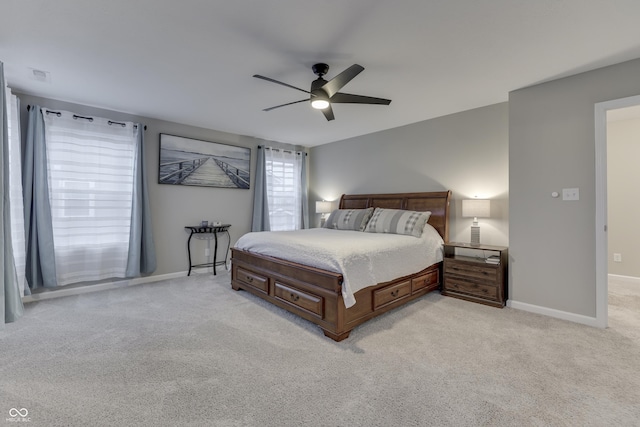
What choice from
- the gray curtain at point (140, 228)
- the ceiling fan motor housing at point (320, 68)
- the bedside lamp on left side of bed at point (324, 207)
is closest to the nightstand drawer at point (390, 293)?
the ceiling fan motor housing at point (320, 68)

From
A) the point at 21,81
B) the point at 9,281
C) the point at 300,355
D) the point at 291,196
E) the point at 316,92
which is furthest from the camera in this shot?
the point at 291,196

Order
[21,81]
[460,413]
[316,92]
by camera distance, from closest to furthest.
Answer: [460,413] → [316,92] → [21,81]

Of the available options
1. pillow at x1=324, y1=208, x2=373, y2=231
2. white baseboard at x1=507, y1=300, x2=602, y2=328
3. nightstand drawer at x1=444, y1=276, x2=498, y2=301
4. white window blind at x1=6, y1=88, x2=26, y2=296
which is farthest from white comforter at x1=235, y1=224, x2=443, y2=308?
white window blind at x1=6, y1=88, x2=26, y2=296

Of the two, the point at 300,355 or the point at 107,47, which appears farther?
the point at 107,47

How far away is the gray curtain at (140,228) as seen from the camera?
402 centimetres

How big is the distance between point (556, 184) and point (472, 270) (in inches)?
49.7

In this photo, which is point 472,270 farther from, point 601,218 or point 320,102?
point 320,102

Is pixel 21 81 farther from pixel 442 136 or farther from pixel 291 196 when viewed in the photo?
pixel 442 136

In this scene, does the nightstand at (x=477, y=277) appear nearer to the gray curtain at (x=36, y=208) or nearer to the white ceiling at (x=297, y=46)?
the white ceiling at (x=297, y=46)

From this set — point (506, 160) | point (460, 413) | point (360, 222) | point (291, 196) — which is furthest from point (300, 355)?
point (291, 196)

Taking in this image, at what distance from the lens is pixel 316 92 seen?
2.51 meters

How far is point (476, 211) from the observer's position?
139 inches

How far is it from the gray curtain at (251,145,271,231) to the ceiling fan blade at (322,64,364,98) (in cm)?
312

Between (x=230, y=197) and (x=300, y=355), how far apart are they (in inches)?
141
